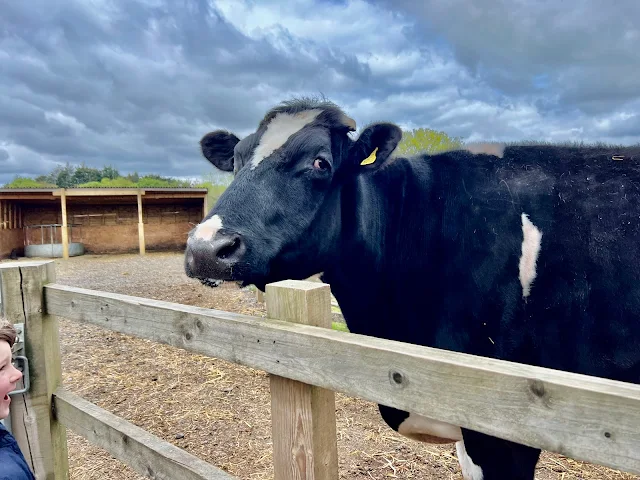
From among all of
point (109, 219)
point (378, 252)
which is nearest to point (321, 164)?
point (378, 252)

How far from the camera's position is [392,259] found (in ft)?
8.66

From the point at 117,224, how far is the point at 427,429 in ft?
77.0

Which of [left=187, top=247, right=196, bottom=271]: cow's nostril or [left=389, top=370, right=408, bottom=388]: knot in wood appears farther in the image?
[left=187, top=247, right=196, bottom=271]: cow's nostril

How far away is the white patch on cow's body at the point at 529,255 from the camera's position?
2.23 meters

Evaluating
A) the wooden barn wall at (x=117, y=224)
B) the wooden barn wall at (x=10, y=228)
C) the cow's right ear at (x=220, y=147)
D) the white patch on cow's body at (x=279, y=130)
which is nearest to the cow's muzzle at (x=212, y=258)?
the white patch on cow's body at (x=279, y=130)

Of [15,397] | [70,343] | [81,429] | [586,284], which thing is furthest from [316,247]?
[70,343]

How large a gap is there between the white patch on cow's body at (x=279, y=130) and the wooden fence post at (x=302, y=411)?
114 cm

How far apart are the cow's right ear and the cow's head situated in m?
0.68

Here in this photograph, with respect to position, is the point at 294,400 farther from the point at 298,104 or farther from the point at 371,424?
the point at 371,424

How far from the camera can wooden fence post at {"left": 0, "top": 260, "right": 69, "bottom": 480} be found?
2.36m

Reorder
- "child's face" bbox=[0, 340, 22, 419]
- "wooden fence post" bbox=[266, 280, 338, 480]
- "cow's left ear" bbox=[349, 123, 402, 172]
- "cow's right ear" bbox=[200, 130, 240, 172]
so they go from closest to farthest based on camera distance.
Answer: "wooden fence post" bbox=[266, 280, 338, 480] → "child's face" bbox=[0, 340, 22, 419] → "cow's left ear" bbox=[349, 123, 402, 172] → "cow's right ear" bbox=[200, 130, 240, 172]

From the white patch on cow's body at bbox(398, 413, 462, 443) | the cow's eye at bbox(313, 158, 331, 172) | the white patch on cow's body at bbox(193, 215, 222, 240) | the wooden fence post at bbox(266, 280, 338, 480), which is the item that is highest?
the cow's eye at bbox(313, 158, 331, 172)

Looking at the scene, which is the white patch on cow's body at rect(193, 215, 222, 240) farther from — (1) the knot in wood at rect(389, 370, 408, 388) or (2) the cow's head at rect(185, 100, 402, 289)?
(1) the knot in wood at rect(389, 370, 408, 388)

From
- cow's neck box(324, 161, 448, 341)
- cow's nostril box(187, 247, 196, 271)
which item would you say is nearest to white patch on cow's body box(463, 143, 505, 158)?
cow's neck box(324, 161, 448, 341)
